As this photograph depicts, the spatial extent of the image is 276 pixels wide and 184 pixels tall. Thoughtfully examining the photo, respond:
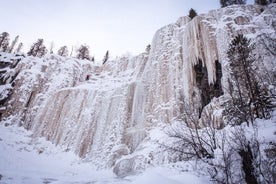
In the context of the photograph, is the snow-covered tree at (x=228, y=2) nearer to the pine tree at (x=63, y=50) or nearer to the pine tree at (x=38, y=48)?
the pine tree at (x=63, y=50)

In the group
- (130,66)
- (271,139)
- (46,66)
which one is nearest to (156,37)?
(130,66)

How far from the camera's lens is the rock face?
642 inches

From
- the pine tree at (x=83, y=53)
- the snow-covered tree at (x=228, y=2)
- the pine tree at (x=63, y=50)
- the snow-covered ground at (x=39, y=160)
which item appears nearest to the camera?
the snow-covered ground at (x=39, y=160)

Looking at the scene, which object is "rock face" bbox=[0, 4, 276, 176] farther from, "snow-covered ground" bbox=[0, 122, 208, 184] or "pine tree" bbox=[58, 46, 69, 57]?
"pine tree" bbox=[58, 46, 69, 57]

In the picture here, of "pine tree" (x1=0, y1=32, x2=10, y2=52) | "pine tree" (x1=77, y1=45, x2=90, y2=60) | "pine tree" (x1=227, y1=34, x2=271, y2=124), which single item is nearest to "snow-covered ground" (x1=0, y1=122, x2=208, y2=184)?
"pine tree" (x1=227, y1=34, x2=271, y2=124)

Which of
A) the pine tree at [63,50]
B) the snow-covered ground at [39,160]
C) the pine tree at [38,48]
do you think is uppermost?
the pine tree at [63,50]

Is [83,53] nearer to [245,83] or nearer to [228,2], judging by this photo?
[228,2]

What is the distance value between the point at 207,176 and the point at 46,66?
34622 mm

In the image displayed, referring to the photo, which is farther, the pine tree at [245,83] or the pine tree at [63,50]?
the pine tree at [63,50]

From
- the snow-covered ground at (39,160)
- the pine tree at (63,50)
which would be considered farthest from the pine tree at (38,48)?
the snow-covered ground at (39,160)

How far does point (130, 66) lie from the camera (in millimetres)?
29391

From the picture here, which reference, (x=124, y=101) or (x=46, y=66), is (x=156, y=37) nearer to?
(x=124, y=101)

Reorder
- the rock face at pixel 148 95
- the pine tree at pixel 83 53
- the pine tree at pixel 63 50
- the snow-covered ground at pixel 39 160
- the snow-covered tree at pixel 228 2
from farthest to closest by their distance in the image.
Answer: the pine tree at pixel 63 50
the pine tree at pixel 83 53
the snow-covered tree at pixel 228 2
the rock face at pixel 148 95
the snow-covered ground at pixel 39 160

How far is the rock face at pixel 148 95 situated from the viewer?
53.5ft
